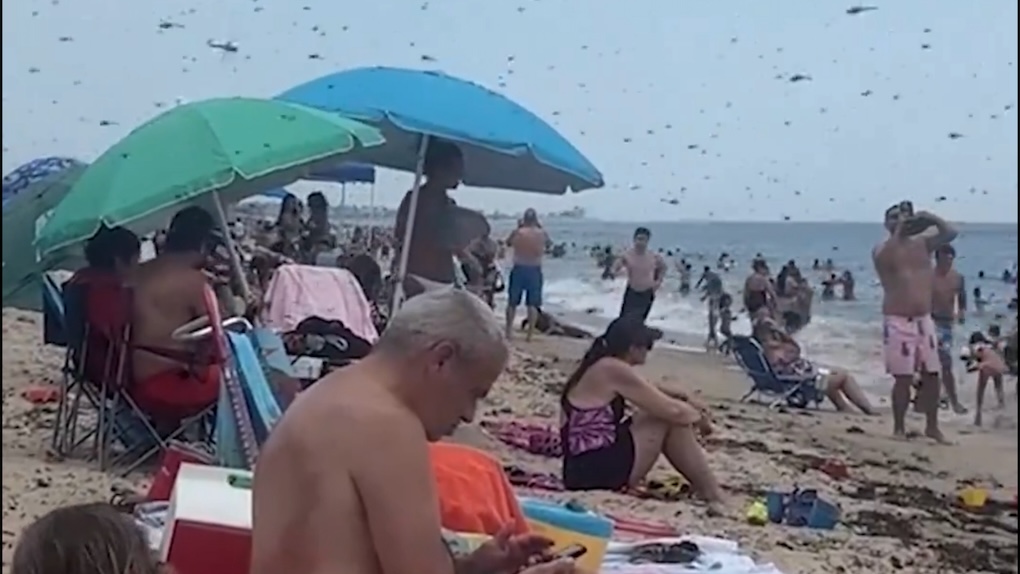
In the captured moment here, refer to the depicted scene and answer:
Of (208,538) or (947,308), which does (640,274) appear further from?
(208,538)

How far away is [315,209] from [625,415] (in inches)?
102

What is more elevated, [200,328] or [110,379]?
[200,328]

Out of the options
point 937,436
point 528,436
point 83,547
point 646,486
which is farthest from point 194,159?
point 937,436

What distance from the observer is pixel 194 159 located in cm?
397

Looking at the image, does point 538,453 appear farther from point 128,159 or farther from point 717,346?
point 717,346

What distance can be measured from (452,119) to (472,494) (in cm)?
250

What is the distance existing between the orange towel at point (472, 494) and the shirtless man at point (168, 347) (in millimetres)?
1765

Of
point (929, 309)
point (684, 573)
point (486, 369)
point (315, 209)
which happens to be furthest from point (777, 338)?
point (486, 369)

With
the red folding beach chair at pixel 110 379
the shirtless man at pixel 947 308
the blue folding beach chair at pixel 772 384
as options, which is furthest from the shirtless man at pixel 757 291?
the red folding beach chair at pixel 110 379

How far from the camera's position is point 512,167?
5.06 metres

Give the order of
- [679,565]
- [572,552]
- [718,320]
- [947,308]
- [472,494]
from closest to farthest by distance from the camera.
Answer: [572,552] → [472,494] → [679,565] → [947,308] → [718,320]

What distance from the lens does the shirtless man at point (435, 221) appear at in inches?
191

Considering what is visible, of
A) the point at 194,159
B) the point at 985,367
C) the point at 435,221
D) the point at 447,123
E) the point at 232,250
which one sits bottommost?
the point at 985,367

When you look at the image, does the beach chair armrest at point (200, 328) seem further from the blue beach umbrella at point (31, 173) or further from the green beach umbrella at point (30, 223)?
the blue beach umbrella at point (31, 173)
